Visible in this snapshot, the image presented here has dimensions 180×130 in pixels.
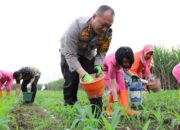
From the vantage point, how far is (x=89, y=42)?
3.44m

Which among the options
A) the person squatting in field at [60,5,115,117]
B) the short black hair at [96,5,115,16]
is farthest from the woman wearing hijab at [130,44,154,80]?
the short black hair at [96,5,115,16]

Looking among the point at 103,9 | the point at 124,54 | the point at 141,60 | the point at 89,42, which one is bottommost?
the point at 141,60

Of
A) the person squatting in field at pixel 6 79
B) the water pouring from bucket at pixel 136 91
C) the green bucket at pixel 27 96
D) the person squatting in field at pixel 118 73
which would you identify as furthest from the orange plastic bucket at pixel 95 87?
the person squatting in field at pixel 6 79

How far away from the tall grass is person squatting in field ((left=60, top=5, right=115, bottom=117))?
9419 mm

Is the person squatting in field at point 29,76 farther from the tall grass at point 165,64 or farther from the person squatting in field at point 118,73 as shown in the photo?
the tall grass at point 165,64

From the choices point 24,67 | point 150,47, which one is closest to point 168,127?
point 150,47

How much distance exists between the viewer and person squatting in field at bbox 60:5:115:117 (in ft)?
9.98

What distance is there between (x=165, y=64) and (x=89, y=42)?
9981mm

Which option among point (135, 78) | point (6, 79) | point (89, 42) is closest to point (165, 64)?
point (6, 79)

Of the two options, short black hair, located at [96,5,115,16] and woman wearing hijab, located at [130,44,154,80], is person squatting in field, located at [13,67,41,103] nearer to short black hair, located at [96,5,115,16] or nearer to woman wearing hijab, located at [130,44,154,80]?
woman wearing hijab, located at [130,44,154,80]

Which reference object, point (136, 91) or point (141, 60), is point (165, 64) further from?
point (136, 91)

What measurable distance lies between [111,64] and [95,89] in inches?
48.3

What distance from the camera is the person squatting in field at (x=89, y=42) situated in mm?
3041

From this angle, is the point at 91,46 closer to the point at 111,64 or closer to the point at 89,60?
the point at 89,60
